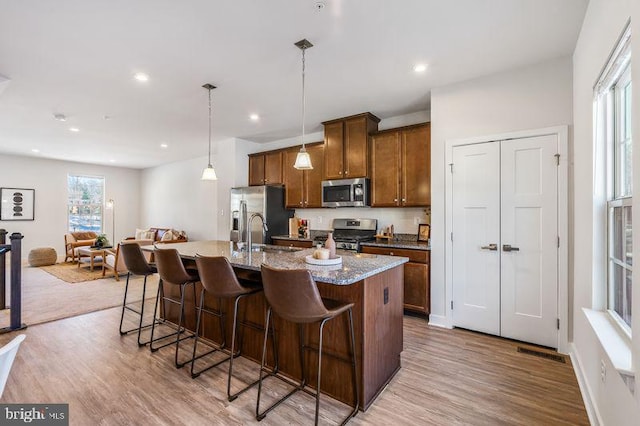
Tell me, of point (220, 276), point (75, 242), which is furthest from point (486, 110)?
point (75, 242)

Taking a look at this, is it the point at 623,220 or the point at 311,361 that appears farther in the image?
the point at 311,361

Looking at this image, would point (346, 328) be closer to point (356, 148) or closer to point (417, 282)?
point (417, 282)

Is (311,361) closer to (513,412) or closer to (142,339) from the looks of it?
(513,412)

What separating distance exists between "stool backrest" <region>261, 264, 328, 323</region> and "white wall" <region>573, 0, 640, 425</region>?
135 centimetres

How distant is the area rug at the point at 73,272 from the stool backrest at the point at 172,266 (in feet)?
13.6

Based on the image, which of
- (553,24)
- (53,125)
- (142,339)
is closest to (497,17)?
(553,24)

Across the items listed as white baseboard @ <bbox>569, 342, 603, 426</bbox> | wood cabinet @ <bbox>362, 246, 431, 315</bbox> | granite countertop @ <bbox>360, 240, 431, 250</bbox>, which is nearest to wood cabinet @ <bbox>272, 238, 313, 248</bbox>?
granite countertop @ <bbox>360, 240, 431, 250</bbox>

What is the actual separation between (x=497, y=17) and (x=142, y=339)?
413 cm

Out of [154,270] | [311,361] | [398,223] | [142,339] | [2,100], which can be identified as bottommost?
[142,339]

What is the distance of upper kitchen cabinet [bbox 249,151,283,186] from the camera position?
214 inches

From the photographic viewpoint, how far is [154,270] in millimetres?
3094

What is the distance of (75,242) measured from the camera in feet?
24.7

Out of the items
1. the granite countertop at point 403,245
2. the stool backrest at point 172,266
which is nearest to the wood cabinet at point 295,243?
the granite countertop at point 403,245

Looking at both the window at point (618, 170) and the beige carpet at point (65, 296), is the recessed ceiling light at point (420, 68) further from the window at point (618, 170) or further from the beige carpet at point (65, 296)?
the beige carpet at point (65, 296)
